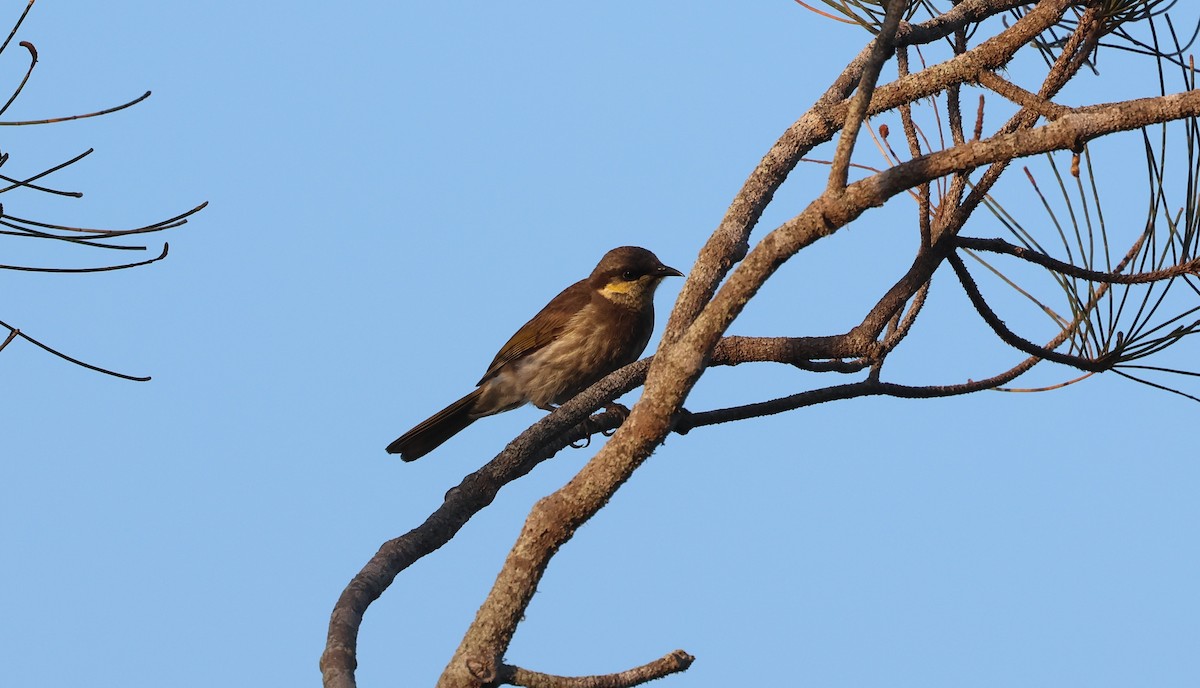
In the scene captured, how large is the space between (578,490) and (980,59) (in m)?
2.03

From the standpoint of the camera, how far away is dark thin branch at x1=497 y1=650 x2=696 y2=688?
3.01m

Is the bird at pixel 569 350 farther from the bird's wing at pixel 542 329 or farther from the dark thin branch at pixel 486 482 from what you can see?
the dark thin branch at pixel 486 482

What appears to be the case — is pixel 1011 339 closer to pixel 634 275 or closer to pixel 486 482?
pixel 486 482

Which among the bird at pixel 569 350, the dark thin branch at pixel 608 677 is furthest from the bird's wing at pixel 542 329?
the dark thin branch at pixel 608 677

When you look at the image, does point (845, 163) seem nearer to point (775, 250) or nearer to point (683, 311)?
point (775, 250)

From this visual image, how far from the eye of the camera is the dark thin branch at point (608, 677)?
3006 mm

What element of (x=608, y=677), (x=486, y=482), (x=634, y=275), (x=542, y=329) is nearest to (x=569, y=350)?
(x=542, y=329)

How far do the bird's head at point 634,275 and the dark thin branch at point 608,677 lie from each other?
4.40 meters

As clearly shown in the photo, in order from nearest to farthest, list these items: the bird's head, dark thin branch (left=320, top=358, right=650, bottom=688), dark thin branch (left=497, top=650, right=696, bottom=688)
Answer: dark thin branch (left=497, top=650, right=696, bottom=688)
dark thin branch (left=320, top=358, right=650, bottom=688)
the bird's head

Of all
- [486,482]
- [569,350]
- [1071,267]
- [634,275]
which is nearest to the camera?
[1071,267]

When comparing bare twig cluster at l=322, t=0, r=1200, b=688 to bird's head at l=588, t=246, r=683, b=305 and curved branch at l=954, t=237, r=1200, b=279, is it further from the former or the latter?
bird's head at l=588, t=246, r=683, b=305

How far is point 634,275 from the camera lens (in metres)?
7.48

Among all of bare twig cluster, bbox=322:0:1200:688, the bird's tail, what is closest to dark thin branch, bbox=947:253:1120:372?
bare twig cluster, bbox=322:0:1200:688

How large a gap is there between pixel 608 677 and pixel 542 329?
4.51 m
